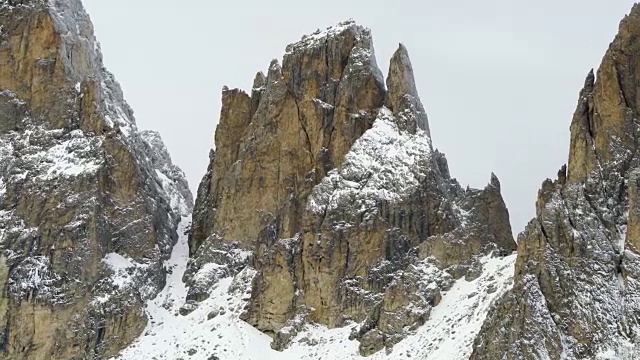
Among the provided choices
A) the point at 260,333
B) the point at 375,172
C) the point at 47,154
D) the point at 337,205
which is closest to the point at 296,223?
the point at 337,205

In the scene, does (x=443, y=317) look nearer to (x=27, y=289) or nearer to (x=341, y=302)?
(x=341, y=302)

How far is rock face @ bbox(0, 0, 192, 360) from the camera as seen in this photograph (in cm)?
10406

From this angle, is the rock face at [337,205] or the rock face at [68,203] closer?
the rock face at [337,205]

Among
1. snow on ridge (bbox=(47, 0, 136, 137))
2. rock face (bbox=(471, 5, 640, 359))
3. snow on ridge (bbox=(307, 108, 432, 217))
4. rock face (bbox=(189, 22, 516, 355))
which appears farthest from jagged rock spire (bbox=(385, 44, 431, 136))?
snow on ridge (bbox=(47, 0, 136, 137))

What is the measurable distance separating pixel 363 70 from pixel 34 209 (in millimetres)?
31513

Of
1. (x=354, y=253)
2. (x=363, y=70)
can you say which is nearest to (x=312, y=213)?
(x=354, y=253)

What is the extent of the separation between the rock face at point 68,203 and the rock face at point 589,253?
37.1 meters

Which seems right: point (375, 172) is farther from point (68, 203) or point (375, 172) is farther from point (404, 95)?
point (68, 203)

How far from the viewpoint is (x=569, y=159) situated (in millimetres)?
87562

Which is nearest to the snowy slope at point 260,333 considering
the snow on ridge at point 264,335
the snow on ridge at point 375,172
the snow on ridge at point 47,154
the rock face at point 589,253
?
the snow on ridge at point 264,335

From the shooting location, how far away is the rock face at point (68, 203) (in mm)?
104062

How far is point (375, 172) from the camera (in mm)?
102938

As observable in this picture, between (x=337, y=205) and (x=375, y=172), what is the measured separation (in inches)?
171

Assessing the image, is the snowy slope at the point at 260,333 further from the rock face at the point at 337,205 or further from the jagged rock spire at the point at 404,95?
the jagged rock spire at the point at 404,95
